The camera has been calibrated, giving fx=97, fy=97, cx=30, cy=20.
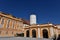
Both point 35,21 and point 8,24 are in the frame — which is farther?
point 35,21

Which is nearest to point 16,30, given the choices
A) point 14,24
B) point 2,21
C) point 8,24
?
point 14,24

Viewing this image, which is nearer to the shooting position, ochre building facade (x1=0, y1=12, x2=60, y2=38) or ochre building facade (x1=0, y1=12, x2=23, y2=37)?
ochre building facade (x1=0, y1=12, x2=23, y2=37)

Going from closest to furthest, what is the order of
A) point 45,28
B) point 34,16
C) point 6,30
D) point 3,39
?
point 3,39
point 6,30
point 45,28
point 34,16

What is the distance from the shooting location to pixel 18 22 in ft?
114

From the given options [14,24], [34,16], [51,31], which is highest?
[34,16]

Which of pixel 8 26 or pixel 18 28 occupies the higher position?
pixel 8 26

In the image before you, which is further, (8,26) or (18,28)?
(18,28)

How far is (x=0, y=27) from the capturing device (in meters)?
25.8

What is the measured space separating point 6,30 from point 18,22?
25.5ft

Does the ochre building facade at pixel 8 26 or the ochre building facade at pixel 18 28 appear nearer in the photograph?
the ochre building facade at pixel 8 26

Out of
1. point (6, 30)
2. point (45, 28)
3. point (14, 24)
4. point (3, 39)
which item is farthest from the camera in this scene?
point (14, 24)

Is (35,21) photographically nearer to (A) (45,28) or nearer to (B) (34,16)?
(B) (34,16)

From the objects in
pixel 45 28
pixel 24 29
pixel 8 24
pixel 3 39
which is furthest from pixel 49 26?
pixel 3 39

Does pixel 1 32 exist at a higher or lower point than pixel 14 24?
lower
